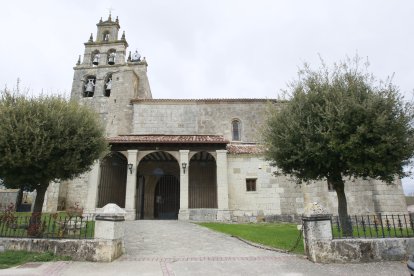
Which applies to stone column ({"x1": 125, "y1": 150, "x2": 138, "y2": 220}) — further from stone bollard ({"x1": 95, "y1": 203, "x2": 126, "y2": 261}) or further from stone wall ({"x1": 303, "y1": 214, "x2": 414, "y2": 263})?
stone wall ({"x1": 303, "y1": 214, "x2": 414, "y2": 263})

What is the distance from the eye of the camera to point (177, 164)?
68.9 ft

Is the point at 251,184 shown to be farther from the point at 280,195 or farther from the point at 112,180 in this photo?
the point at 112,180

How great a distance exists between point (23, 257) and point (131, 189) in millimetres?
9833

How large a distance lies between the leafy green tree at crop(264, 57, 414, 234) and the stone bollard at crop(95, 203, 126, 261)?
5.62 meters

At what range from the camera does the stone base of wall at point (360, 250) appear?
718cm

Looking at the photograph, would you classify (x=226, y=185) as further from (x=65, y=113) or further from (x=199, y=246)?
(x=65, y=113)

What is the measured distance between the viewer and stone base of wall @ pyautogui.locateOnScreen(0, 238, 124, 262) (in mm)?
7410

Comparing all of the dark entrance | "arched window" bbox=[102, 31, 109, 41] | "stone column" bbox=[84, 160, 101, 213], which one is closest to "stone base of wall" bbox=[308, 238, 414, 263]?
"stone column" bbox=[84, 160, 101, 213]

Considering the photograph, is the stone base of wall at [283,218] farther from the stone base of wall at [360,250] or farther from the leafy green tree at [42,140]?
the leafy green tree at [42,140]

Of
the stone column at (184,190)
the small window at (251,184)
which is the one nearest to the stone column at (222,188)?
the small window at (251,184)

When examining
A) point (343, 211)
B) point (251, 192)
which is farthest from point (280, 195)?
point (343, 211)

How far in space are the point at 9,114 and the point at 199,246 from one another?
7.56 meters

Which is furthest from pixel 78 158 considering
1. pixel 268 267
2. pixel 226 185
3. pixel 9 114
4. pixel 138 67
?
pixel 138 67

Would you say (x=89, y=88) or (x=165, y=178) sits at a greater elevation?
(x=89, y=88)
